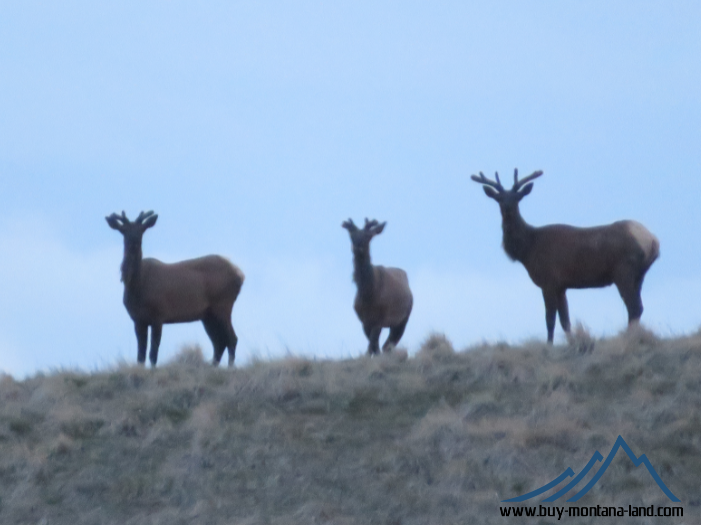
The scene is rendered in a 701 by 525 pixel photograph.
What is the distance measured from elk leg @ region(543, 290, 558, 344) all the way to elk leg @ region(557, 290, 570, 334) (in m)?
0.10

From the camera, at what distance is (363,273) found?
20016 millimetres

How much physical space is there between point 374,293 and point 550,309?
3.54 m

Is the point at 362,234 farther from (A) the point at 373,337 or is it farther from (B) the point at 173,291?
(B) the point at 173,291

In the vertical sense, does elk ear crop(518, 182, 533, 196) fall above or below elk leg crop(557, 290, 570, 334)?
above

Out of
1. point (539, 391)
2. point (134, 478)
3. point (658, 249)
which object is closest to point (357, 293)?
point (658, 249)

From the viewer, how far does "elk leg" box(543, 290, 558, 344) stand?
17.5m

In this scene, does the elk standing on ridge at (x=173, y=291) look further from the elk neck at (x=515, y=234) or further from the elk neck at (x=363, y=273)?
the elk neck at (x=515, y=234)

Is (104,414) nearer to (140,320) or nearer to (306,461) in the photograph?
(306,461)

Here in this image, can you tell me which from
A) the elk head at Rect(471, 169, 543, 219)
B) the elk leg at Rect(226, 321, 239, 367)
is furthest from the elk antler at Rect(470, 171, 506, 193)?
the elk leg at Rect(226, 321, 239, 367)

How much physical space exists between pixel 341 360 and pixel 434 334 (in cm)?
160

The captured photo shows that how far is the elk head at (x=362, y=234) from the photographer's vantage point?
20125 mm

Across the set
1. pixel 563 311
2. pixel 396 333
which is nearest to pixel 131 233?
pixel 396 333

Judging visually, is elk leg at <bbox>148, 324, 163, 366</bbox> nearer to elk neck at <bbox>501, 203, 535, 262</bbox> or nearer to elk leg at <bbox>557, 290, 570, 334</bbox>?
elk neck at <bbox>501, 203, 535, 262</bbox>

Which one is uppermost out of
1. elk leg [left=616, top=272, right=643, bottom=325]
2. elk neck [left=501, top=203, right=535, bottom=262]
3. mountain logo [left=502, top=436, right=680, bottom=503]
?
elk neck [left=501, top=203, right=535, bottom=262]
